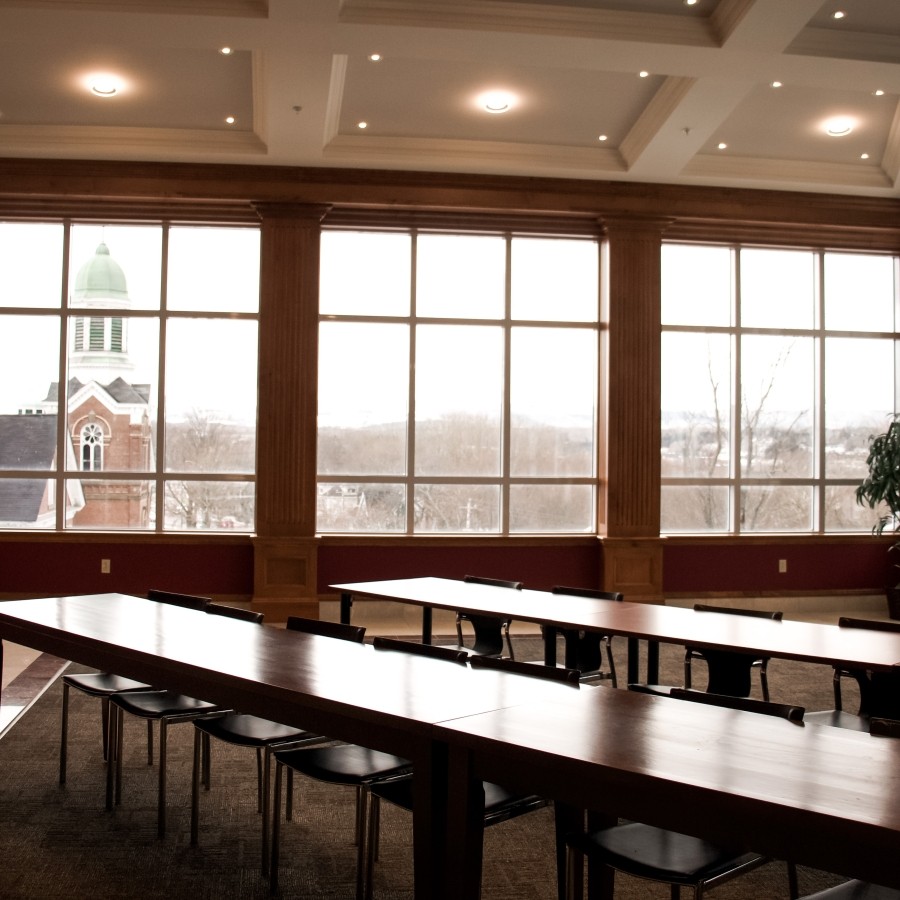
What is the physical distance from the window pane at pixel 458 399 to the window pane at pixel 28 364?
3.32 m

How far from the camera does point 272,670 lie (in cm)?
301

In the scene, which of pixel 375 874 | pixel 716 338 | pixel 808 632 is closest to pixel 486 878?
pixel 375 874

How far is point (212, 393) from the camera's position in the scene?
339 inches

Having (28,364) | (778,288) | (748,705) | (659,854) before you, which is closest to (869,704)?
(748,705)

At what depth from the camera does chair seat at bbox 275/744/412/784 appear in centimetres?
295

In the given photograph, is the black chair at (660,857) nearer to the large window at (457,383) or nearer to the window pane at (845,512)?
the large window at (457,383)

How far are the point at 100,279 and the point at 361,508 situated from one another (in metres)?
3.13

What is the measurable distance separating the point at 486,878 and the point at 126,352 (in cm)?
660

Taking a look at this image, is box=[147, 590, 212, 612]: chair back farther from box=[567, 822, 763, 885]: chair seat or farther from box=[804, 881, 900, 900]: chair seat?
box=[804, 881, 900, 900]: chair seat

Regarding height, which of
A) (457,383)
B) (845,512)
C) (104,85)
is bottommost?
(845,512)

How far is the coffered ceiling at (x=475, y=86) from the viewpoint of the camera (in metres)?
6.12

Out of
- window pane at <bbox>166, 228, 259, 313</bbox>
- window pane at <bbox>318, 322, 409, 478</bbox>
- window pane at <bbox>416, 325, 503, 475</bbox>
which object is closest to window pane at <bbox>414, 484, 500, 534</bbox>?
window pane at <bbox>416, 325, 503, 475</bbox>

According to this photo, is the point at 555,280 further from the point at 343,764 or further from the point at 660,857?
the point at 660,857

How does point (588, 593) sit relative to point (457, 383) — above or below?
below
